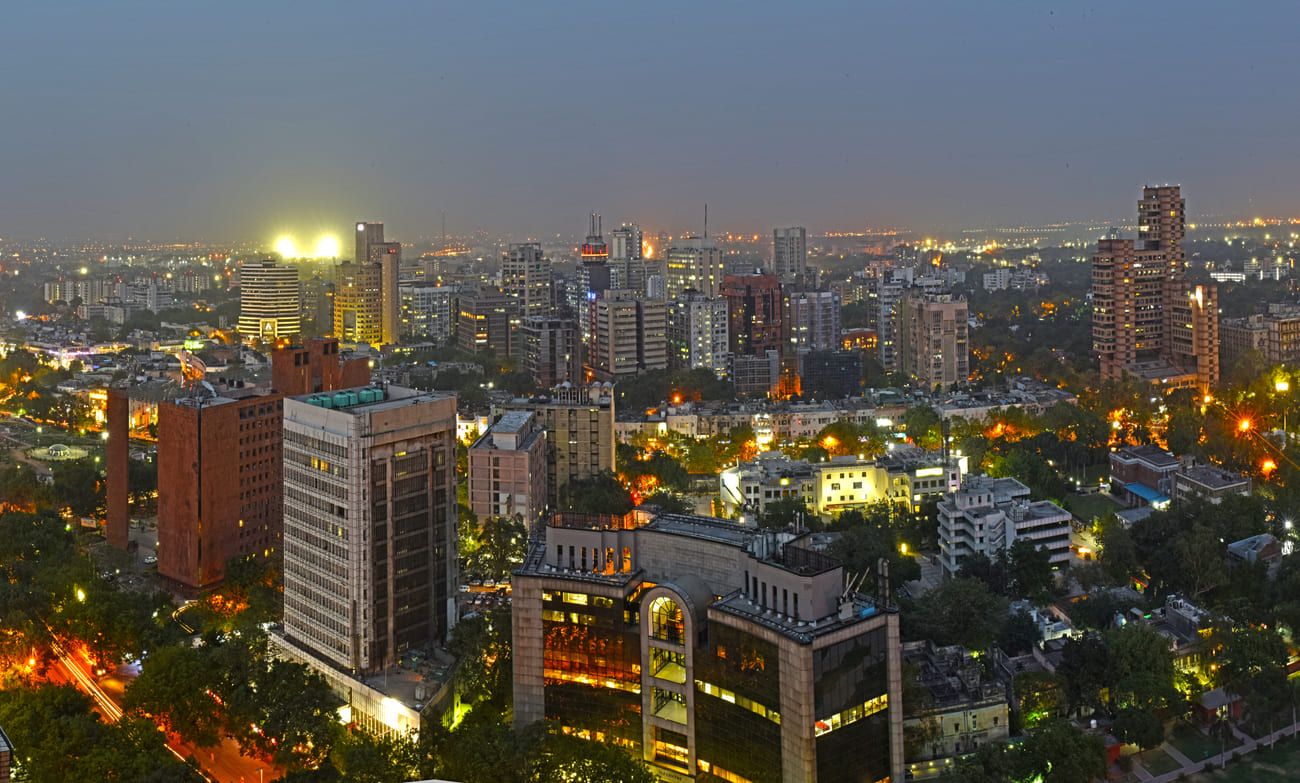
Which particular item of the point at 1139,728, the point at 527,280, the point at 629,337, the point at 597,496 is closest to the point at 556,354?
the point at 629,337

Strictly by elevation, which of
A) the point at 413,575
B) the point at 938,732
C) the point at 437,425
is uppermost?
the point at 437,425

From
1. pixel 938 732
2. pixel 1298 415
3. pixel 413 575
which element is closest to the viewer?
pixel 938 732

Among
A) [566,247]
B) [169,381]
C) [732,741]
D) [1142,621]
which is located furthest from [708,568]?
[566,247]

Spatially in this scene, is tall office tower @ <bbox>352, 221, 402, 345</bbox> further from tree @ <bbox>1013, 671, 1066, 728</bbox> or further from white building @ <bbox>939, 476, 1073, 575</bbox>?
tree @ <bbox>1013, 671, 1066, 728</bbox>

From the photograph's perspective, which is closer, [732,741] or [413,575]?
[732,741]

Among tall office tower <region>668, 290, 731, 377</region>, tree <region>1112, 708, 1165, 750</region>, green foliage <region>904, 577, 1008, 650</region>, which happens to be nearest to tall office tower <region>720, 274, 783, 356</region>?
tall office tower <region>668, 290, 731, 377</region>

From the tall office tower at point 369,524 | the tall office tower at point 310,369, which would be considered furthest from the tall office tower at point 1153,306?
the tall office tower at point 369,524

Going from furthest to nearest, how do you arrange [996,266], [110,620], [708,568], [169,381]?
1. [996,266]
2. [169,381]
3. [110,620]
4. [708,568]

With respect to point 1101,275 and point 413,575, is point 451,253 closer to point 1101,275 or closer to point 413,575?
point 1101,275
